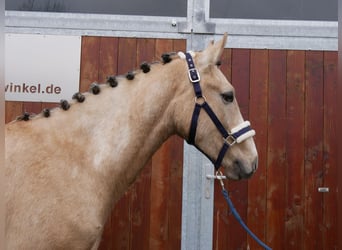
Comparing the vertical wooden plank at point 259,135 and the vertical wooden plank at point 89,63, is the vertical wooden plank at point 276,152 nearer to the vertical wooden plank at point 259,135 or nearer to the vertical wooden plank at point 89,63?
the vertical wooden plank at point 259,135

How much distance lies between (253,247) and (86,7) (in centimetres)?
291

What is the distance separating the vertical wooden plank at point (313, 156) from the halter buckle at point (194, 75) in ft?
5.58

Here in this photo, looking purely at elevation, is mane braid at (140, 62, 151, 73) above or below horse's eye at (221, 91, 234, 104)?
above

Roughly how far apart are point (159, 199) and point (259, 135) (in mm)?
1157

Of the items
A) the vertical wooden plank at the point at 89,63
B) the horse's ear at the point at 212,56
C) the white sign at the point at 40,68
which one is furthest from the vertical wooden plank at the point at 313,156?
the white sign at the point at 40,68

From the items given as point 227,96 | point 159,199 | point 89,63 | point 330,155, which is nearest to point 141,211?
point 159,199

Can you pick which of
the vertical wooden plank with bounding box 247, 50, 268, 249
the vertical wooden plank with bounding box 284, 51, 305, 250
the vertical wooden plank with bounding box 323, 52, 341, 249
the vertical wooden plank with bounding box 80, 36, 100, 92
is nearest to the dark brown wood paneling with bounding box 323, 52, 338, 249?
the vertical wooden plank with bounding box 323, 52, 341, 249

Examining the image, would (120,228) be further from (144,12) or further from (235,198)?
(144,12)

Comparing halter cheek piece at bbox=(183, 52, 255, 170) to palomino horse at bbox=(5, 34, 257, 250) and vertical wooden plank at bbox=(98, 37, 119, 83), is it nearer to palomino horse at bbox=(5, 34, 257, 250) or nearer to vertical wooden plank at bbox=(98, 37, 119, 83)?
palomino horse at bbox=(5, 34, 257, 250)

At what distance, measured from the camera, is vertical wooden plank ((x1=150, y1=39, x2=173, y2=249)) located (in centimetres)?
321

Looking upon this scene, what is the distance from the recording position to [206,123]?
2023mm

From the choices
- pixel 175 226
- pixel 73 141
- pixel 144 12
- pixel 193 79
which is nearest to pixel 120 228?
pixel 175 226

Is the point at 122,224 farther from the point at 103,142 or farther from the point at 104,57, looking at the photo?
the point at 104,57

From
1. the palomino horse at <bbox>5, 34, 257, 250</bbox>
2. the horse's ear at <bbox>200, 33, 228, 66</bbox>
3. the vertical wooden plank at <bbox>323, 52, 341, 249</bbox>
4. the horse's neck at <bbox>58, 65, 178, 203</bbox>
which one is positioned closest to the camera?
the palomino horse at <bbox>5, 34, 257, 250</bbox>
